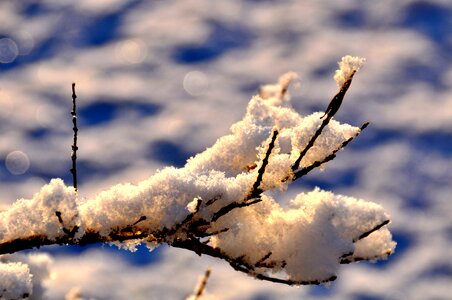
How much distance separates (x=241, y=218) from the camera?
83.7 inches

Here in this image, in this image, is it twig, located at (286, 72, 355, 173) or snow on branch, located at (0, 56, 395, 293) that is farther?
snow on branch, located at (0, 56, 395, 293)

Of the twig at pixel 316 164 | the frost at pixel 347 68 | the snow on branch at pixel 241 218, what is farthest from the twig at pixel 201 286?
the frost at pixel 347 68

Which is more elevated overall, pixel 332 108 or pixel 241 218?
pixel 332 108

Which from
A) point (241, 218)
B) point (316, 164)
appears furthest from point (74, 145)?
point (316, 164)

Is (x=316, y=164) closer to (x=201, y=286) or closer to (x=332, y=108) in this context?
(x=332, y=108)

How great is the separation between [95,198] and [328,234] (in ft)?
2.81

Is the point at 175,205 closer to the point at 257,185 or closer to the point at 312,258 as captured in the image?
the point at 257,185

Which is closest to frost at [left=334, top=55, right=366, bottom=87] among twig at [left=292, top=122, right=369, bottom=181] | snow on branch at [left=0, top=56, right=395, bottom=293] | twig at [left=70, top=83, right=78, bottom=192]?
snow on branch at [left=0, top=56, right=395, bottom=293]

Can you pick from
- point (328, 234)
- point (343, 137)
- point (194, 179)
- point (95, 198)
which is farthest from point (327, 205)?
point (95, 198)

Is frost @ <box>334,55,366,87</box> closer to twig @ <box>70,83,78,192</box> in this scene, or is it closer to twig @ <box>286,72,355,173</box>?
twig @ <box>286,72,355,173</box>

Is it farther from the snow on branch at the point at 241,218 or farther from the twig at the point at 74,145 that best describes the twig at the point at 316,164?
the twig at the point at 74,145

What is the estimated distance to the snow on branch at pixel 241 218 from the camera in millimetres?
1966

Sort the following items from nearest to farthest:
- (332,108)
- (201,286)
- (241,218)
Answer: (332,108)
(241,218)
(201,286)

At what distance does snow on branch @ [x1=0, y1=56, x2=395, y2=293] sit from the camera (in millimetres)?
1966
